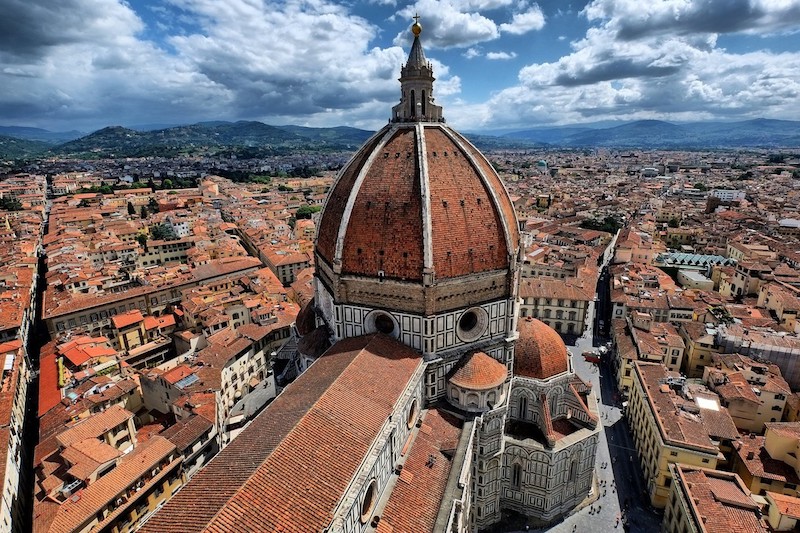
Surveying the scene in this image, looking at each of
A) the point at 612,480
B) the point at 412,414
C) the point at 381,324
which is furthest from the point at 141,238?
the point at 612,480

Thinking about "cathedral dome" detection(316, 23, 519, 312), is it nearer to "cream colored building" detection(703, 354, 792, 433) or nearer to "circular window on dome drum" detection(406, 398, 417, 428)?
"circular window on dome drum" detection(406, 398, 417, 428)

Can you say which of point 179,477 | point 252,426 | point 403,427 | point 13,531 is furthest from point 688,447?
point 13,531

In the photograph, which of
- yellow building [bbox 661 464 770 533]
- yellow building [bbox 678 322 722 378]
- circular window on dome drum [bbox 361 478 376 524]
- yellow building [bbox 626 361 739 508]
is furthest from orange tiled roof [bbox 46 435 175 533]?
yellow building [bbox 678 322 722 378]

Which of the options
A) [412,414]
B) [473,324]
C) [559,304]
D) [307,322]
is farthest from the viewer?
[559,304]

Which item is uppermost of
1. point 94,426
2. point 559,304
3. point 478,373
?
point 478,373

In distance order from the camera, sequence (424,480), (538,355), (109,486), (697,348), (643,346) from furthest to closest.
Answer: (697,348)
(643,346)
(538,355)
(109,486)
(424,480)

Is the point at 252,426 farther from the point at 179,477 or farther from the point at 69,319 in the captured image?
the point at 69,319

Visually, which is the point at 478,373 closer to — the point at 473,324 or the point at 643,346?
the point at 473,324
